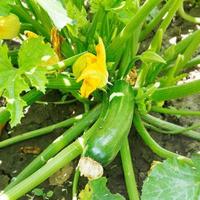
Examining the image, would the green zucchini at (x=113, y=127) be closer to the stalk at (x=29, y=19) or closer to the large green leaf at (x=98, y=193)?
the large green leaf at (x=98, y=193)

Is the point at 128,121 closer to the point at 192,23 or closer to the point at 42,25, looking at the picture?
the point at 42,25

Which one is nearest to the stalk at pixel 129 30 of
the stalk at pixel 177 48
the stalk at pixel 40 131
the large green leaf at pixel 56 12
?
the stalk at pixel 177 48

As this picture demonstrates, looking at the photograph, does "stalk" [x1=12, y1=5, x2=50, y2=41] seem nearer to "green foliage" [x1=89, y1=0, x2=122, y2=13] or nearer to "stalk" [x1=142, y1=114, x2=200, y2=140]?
"green foliage" [x1=89, y1=0, x2=122, y2=13]

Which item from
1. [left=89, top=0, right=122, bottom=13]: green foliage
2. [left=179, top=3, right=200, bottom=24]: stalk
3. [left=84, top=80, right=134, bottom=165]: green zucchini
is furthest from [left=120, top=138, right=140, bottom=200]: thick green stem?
[left=179, top=3, right=200, bottom=24]: stalk

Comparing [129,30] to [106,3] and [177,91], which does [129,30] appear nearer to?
[106,3]

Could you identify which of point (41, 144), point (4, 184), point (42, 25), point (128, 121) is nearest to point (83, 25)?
point (42, 25)

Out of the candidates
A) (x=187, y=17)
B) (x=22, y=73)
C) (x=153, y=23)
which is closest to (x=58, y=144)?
(x=22, y=73)
